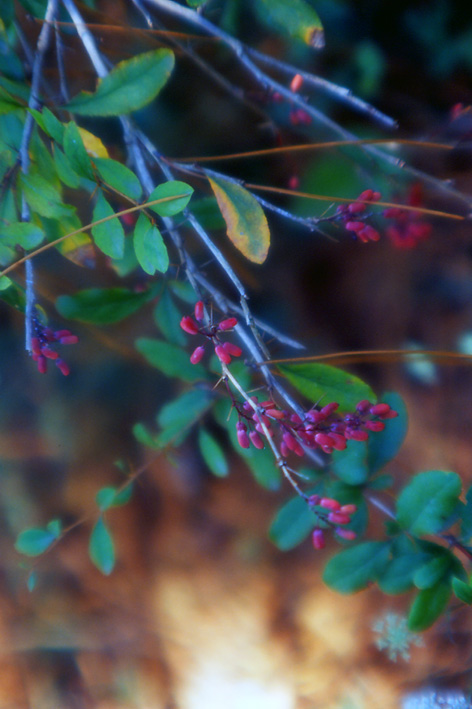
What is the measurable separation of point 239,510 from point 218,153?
90 cm

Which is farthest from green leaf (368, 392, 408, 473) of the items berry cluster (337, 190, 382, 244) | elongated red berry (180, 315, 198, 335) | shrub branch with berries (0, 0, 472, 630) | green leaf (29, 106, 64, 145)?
green leaf (29, 106, 64, 145)

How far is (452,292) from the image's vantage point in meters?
1.13

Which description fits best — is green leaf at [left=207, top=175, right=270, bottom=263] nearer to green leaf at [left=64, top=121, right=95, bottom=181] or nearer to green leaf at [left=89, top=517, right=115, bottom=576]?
green leaf at [left=64, top=121, right=95, bottom=181]

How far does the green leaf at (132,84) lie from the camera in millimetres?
565

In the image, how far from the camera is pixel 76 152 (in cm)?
53

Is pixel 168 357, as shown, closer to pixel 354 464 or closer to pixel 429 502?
pixel 354 464

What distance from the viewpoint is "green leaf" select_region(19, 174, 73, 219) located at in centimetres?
60

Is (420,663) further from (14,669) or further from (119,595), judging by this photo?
(14,669)

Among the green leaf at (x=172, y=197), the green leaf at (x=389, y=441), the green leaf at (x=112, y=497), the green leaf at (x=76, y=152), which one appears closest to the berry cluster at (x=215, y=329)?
the green leaf at (x=172, y=197)

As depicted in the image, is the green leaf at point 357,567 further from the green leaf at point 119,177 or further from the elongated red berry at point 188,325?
the green leaf at point 119,177

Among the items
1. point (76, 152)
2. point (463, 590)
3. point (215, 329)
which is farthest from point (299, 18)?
point (463, 590)

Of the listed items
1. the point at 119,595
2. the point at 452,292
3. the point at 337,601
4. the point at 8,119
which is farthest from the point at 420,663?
the point at 8,119

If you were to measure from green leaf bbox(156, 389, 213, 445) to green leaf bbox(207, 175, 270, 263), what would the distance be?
38cm

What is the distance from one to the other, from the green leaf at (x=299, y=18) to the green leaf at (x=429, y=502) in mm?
614
